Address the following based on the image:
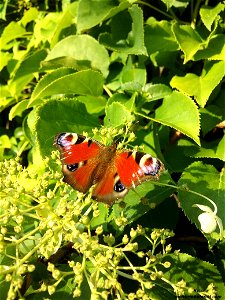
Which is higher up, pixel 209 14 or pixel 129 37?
pixel 209 14

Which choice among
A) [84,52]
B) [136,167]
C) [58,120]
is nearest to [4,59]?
[84,52]

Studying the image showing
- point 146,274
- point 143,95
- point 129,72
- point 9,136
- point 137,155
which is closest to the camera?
point 137,155

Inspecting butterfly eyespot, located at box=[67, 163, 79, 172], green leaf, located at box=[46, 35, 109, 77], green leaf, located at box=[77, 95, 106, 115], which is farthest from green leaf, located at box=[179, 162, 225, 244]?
green leaf, located at box=[46, 35, 109, 77]

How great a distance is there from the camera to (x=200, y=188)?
1759mm

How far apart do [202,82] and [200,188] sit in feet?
1.36

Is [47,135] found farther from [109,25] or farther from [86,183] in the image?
[109,25]

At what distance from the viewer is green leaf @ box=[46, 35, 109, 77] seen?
2150 millimetres

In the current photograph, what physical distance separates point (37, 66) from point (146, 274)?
1.09 metres

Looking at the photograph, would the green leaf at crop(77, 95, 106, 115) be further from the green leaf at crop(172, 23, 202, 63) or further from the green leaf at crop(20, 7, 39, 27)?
the green leaf at crop(20, 7, 39, 27)

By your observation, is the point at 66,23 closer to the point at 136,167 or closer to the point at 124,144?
the point at 124,144

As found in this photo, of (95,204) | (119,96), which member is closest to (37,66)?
(119,96)

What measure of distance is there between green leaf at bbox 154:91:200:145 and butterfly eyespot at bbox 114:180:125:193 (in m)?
0.31

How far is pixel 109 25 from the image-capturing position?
2285 millimetres

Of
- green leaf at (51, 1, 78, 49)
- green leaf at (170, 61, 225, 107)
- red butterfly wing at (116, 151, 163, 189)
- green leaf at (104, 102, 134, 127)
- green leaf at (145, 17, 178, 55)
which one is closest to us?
red butterfly wing at (116, 151, 163, 189)
